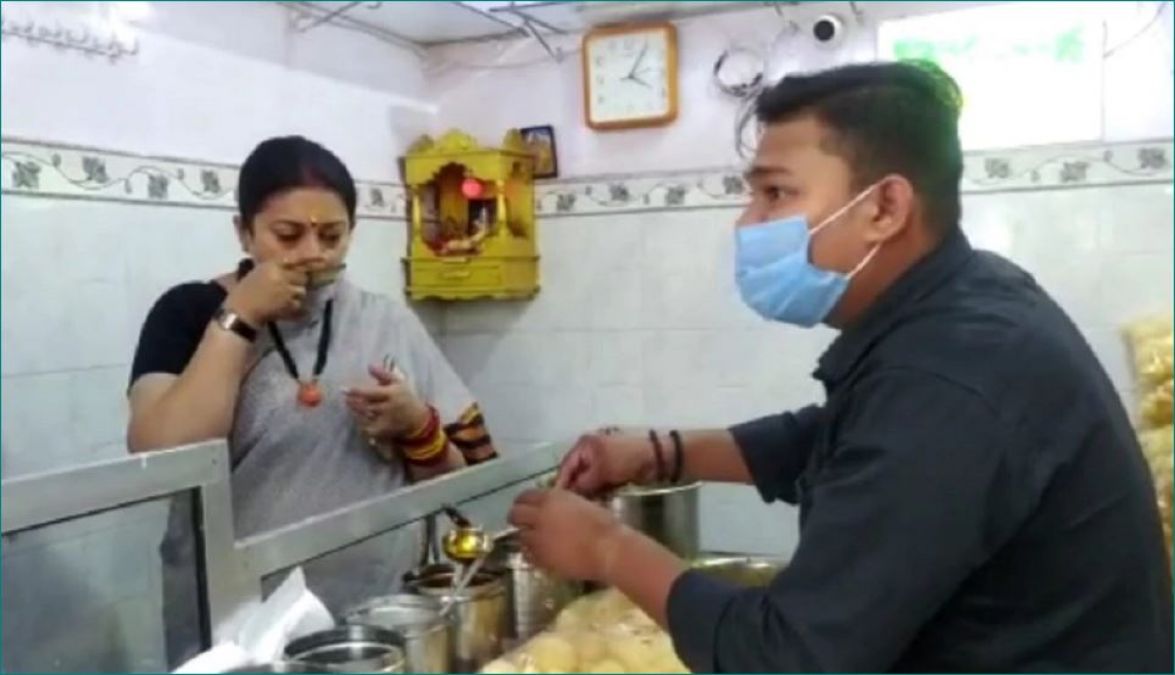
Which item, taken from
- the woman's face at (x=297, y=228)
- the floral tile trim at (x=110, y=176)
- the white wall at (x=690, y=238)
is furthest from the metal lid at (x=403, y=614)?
the white wall at (x=690, y=238)

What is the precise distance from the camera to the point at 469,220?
2.55m

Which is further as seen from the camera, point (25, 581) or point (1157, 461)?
point (1157, 461)

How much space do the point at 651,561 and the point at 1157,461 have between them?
4.75ft

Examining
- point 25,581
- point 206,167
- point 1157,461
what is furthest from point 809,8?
point 25,581

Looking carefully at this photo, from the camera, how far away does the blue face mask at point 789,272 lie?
0.94 metres

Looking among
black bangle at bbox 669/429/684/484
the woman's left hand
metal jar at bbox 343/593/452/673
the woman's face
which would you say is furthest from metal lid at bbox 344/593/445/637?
the woman's face

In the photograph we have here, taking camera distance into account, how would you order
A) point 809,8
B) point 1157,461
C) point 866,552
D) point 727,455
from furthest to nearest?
point 809,8, point 1157,461, point 727,455, point 866,552

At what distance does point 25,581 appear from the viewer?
0.89 m

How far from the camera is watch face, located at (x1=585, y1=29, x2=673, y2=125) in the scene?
241cm

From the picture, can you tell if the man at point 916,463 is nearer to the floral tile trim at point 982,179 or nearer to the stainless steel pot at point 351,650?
the stainless steel pot at point 351,650

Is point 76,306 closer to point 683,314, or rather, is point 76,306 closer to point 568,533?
point 568,533

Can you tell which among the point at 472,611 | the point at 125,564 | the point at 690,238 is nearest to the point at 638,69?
the point at 690,238

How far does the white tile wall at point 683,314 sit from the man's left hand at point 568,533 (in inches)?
54.3

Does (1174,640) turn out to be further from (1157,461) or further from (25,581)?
(1157,461)
